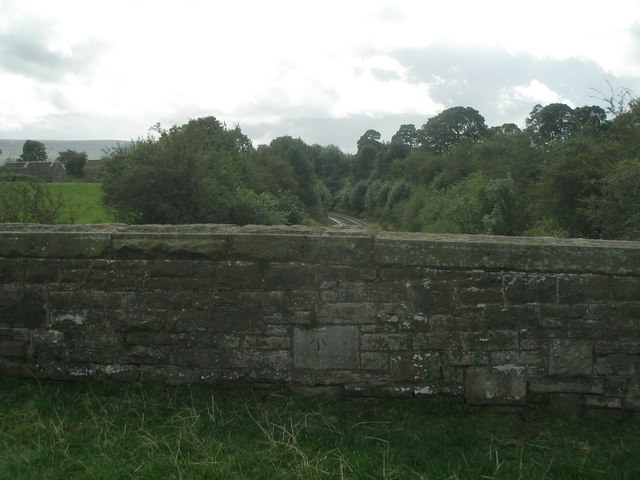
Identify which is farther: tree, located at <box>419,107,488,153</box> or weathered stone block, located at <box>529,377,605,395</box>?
tree, located at <box>419,107,488,153</box>

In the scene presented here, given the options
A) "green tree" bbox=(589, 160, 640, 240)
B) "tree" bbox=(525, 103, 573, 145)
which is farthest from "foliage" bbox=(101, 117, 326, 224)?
"tree" bbox=(525, 103, 573, 145)

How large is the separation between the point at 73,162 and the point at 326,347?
63842 millimetres

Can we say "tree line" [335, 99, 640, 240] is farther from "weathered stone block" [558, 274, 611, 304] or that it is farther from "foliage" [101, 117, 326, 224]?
"weathered stone block" [558, 274, 611, 304]

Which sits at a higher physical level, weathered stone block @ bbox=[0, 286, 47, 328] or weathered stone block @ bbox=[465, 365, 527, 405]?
weathered stone block @ bbox=[0, 286, 47, 328]

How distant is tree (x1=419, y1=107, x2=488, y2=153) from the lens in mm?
51434

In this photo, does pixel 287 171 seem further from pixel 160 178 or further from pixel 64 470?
pixel 64 470

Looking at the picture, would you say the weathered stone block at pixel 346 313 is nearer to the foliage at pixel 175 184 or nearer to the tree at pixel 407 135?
the foliage at pixel 175 184

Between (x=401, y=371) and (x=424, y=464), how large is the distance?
0.82 m

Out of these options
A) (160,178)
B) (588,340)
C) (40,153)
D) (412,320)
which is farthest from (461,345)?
(40,153)

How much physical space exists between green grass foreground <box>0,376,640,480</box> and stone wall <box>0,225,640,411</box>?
17 cm

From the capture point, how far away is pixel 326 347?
12.1ft

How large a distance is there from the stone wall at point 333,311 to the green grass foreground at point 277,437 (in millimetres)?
165

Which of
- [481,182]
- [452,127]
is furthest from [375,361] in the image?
[452,127]

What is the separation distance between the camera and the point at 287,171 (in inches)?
1678
